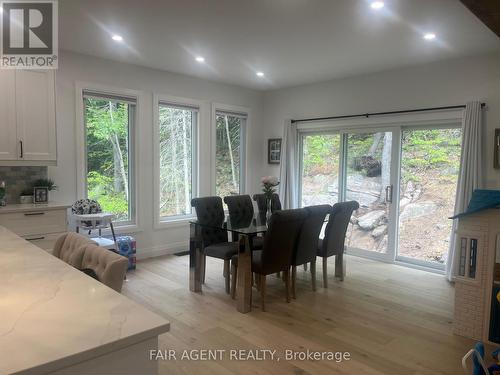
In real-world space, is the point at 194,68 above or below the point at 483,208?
above

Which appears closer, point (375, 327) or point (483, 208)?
point (483, 208)

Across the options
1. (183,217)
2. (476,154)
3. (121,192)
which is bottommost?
(183,217)

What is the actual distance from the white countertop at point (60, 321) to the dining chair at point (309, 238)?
2.51 m

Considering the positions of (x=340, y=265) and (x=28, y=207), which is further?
(x=340, y=265)

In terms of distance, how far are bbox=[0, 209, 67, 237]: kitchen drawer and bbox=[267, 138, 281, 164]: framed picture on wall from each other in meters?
3.66

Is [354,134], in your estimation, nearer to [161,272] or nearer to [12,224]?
[161,272]

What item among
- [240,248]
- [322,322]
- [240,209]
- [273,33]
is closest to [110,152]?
[240,209]

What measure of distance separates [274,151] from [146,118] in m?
2.36

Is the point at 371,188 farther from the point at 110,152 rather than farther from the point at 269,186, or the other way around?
the point at 110,152

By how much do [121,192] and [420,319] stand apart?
3.95 metres

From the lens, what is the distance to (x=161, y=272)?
4.68 m

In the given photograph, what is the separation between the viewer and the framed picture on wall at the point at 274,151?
6.54 m

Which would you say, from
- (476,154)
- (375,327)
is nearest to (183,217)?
(375,327)

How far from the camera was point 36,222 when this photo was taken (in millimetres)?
3777
